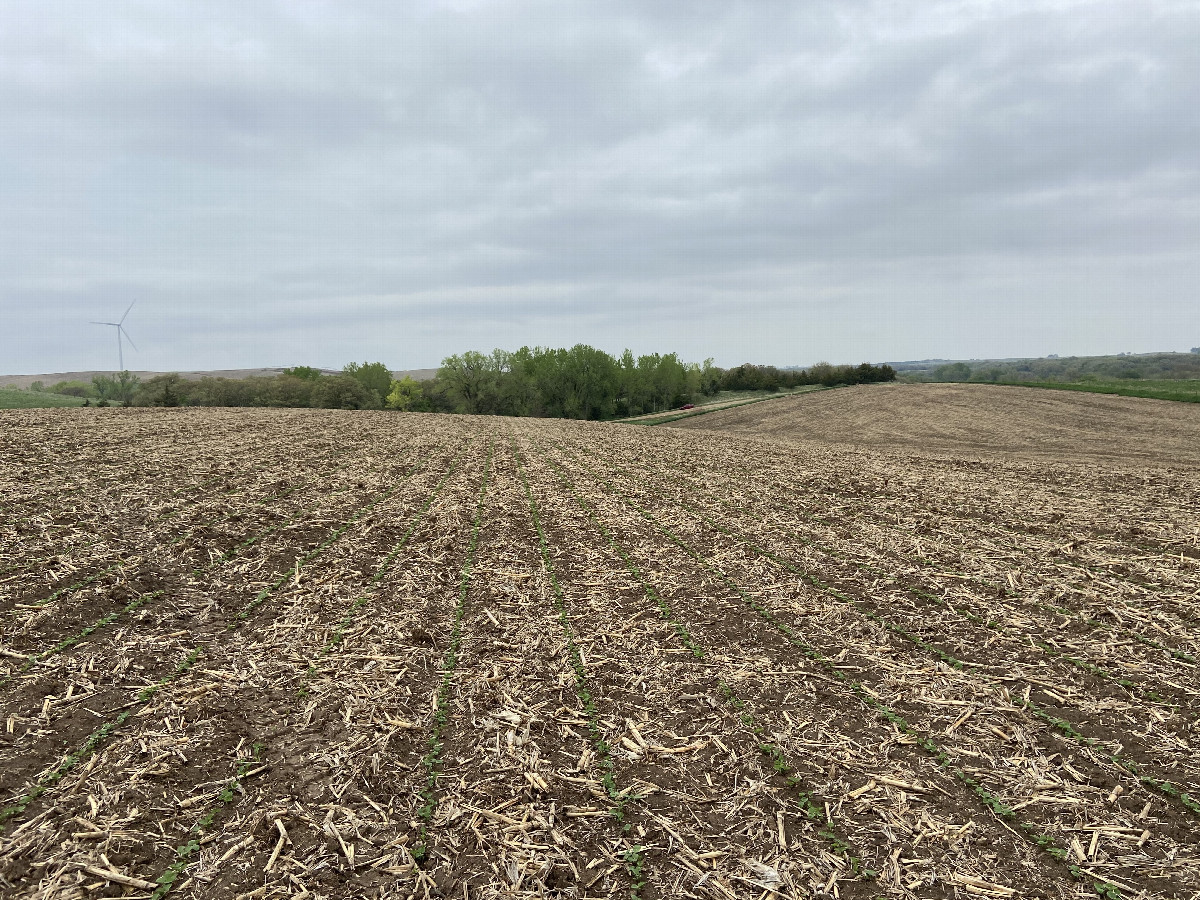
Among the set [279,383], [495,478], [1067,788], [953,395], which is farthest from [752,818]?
[279,383]

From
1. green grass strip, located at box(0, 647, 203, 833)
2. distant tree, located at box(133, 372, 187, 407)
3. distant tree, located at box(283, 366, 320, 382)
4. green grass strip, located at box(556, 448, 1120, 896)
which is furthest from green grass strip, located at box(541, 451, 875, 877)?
distant tree, located at box(283, 366, 320, 382)

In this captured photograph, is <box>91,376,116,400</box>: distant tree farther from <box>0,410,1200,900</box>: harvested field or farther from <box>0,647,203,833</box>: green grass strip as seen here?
<box>0,647,203,833</box>: green grass strip

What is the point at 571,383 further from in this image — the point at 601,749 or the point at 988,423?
the point at 601,749

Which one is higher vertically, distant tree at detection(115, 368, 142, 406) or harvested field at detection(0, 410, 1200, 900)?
distant tree at detection(115, 368, 142, 406)

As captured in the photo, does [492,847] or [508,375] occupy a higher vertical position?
[508,375]

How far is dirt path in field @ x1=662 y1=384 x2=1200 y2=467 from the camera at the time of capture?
29.3 m

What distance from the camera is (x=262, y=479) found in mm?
15633

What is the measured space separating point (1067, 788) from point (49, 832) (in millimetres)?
7925

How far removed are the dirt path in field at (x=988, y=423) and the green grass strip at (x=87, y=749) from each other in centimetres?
2999

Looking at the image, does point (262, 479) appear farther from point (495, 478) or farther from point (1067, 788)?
point (1067, 788)

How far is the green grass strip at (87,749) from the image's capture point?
4.47 metres

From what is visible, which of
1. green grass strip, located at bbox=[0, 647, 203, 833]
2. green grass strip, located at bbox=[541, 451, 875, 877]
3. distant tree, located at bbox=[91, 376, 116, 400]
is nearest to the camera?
green grass strip, located at bbox=[541, 451, 875, 877]

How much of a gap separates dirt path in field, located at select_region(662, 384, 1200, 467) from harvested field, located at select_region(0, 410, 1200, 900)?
65.4ft

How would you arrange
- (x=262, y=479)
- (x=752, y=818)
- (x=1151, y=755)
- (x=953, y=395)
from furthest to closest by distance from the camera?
(x=953, y=395) < (x=262, y=479) < (x=1151, y=755) < (x=752, y=818)
